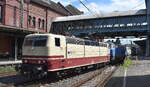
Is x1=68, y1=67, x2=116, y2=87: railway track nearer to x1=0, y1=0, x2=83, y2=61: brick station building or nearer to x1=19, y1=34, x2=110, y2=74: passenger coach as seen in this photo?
x1=19, y1=34, x2=110, y2=74: passenger coach

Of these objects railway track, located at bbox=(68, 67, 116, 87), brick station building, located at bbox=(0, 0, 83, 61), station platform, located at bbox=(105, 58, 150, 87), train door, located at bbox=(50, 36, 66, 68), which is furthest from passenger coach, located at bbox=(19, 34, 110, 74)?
brick station building, located at bbox=(0, 0, 83, 61)

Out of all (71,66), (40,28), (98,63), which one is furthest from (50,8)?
(71,66)

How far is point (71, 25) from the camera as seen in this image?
53594mm

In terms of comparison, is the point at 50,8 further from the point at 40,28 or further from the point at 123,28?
the point at 123,28

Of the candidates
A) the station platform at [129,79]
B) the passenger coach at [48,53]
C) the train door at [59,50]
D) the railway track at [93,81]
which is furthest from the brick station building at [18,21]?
the station platform at [129,79]

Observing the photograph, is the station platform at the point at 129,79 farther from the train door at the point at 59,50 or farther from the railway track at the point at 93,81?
the train door at the point at 59,50

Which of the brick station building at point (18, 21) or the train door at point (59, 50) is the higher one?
the brick station building at point (18, 21)

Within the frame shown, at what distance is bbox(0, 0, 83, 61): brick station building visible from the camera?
26570 millimetres

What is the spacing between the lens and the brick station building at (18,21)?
26.6 meters

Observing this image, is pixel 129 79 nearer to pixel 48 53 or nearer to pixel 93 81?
pixel 93 81

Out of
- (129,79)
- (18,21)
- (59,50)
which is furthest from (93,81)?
(18,21)

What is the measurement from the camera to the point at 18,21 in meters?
37.3

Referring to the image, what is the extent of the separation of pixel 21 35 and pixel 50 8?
72.9 feet

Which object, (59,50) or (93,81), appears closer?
(59,50)
